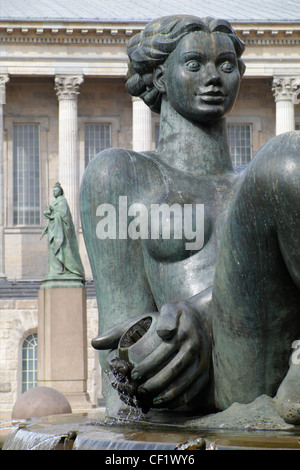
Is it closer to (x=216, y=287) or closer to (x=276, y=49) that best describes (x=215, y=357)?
(x=216, y=287)

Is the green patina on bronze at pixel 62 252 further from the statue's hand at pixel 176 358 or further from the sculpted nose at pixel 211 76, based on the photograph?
the statue's hand at pixel 176 358

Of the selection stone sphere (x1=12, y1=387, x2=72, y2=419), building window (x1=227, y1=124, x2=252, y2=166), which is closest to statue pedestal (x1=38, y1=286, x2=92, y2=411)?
stone sphere (x1=12, y1=387, x2=72, y2=419)

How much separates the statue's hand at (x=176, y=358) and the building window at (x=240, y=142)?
3891 cm

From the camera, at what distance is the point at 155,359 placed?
274 cm

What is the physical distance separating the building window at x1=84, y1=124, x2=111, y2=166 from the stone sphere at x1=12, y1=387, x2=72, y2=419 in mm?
30160

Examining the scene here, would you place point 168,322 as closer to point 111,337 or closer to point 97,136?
point 111,337

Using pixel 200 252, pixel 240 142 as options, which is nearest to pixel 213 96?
pixel 200 252

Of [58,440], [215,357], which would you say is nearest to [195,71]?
[215,357]

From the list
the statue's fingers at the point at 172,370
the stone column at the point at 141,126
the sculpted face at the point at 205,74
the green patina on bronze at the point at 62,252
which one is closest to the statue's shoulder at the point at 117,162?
the sculpted face at the point at 205,74

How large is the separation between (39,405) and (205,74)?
870cm

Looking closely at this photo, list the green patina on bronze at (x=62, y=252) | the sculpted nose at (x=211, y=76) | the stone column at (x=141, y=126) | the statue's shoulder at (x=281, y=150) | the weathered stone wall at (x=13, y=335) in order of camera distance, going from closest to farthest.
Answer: the statue's shoulder at (x=281, y=150) < the sculpted nose at (x=211, y=76) < the green patina on bronze at (x=62, y=252) < the weathered stone wall at (x=13, y=335) < the stone column at (x=141, y=126)

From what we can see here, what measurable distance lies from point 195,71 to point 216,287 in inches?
32.1

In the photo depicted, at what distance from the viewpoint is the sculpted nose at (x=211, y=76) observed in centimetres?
323

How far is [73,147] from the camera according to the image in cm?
4000
